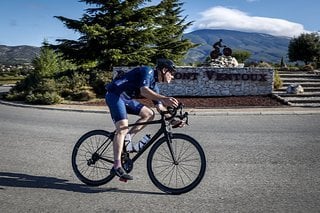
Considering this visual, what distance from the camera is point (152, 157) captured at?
5746mm

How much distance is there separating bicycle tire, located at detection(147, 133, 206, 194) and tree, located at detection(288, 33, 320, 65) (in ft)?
193

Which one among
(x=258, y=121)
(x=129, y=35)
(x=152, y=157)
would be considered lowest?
(x=258, y=121)

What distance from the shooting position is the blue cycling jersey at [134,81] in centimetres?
559

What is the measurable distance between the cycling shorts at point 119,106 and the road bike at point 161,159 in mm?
246

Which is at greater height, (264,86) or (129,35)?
(129,35)

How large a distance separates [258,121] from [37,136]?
719 centimetres

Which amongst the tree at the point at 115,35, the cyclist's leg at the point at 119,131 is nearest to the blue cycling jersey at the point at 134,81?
the cyclist's leg at the point at 119,131

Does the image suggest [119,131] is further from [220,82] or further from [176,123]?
[220,82]

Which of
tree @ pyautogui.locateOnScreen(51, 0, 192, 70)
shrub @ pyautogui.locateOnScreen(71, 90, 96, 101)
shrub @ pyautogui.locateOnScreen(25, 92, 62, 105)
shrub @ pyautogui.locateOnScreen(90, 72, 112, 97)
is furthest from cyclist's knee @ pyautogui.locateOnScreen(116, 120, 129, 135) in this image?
tree @ pyautogui.locateOnScreen(51, 0, 192, 70)

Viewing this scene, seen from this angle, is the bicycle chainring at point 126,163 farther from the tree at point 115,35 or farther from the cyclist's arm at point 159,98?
the tree at point 115,35

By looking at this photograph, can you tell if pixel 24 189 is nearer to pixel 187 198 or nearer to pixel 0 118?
pixel 187 198

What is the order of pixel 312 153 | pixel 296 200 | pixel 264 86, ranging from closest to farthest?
pixel 296 200 < pixel 312 153 < pixel 264 86

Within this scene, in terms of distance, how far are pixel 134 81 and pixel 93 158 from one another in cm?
133

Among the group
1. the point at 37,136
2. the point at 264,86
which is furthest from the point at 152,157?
the point at 264,86
